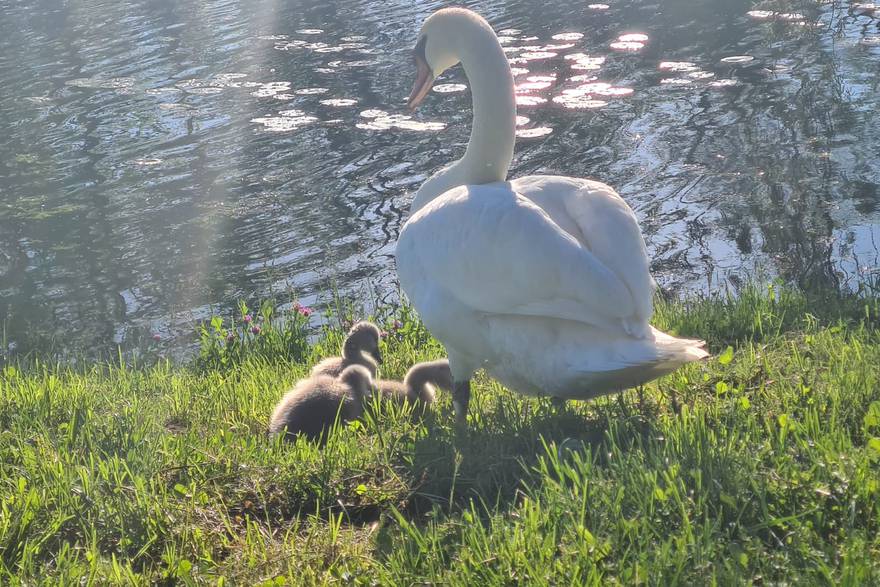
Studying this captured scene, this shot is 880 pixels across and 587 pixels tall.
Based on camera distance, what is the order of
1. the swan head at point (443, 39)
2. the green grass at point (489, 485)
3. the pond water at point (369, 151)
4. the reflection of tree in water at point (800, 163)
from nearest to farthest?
the green grass at point (489, 485) → the swan head at point (443, 39) → the reflection of tree in water at point (800, 163) → the pond water at point (369, 151)

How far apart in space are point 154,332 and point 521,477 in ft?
16.2

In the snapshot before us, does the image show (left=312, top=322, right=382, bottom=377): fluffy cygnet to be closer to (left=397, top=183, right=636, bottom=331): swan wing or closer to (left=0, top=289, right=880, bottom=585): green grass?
(left=0, top=289, right=880, bottom=585): green grass

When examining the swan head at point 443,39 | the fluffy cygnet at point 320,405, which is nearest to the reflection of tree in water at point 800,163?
the swan head at point 443,39

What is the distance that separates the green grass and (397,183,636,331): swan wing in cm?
45

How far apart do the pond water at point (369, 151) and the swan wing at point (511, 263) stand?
3.05m

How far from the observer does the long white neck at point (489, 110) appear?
5418 millimetres

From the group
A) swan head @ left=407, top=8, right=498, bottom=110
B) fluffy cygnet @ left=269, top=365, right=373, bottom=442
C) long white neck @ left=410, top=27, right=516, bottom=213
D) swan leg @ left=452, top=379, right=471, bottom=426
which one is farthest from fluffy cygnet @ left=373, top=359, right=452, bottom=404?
swan head @ left=407, top=8, right=498, bottom=110

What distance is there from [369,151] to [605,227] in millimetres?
7095

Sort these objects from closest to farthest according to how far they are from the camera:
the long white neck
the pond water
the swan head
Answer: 1. the long white neck
2. the swan head
3. the pond water

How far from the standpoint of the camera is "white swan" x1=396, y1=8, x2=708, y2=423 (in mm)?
3775

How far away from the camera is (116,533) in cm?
329

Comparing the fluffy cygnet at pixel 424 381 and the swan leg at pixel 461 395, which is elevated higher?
the swan leg at pixel 461 395

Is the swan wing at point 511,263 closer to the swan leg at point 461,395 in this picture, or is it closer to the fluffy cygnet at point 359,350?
the swan leg at point 461,395

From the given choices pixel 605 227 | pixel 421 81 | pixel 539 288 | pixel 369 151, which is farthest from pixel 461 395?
pixel 369 151
